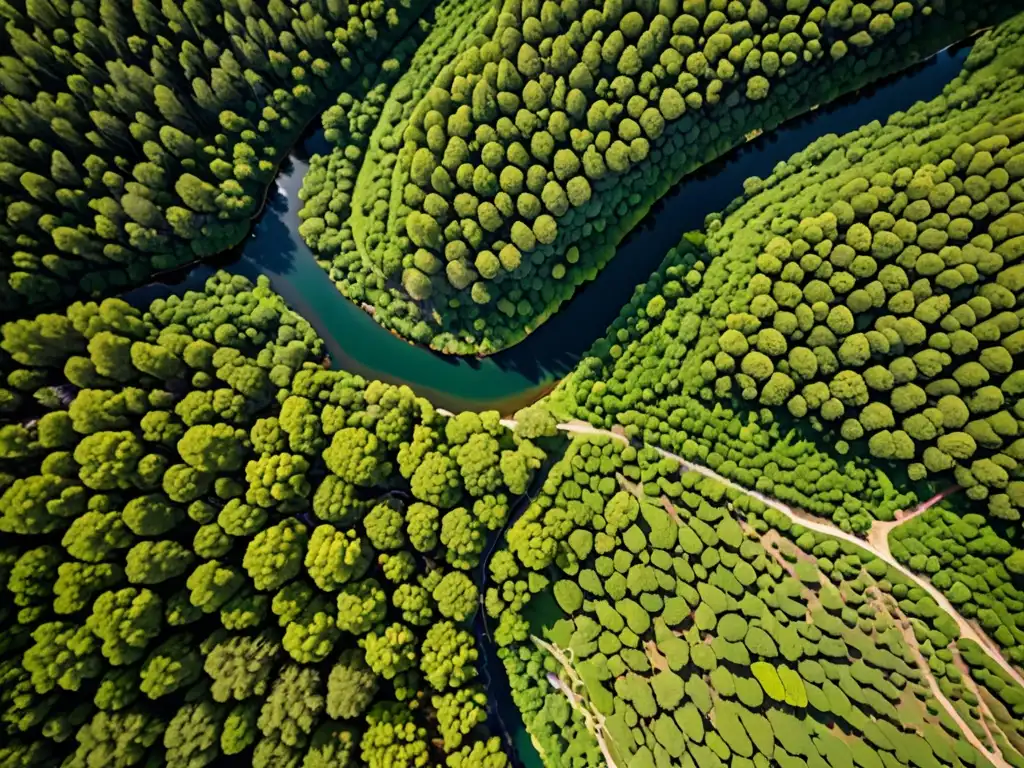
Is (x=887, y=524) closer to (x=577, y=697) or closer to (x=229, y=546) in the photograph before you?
(x=577, y=697)

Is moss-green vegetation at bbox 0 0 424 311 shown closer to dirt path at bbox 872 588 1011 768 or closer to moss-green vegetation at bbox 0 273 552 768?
moss-green vegetation at bbox 0 273 552 768

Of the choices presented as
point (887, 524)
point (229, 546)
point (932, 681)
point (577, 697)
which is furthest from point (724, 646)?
point (229, 546)

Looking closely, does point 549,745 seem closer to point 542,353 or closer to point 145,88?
point 542,353

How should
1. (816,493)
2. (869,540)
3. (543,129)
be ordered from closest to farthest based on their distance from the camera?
(869,540)
(816,493)
(543,129)

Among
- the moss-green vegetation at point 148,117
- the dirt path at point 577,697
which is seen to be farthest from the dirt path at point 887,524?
the moss-green vegetation at point 148,117

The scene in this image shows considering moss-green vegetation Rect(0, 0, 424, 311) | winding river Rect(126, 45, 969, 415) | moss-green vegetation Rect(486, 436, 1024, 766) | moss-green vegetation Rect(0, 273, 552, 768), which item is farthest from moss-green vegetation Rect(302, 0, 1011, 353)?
moss-green vegetation Rect(486, 436, 1024, 766)
